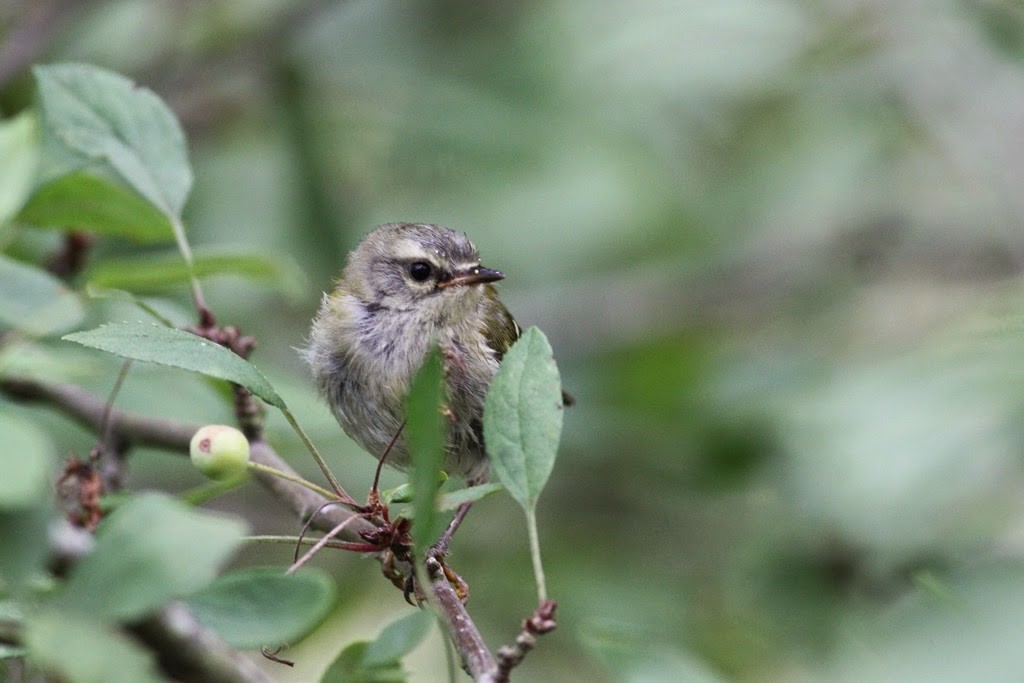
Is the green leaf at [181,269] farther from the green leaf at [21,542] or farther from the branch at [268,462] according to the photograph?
the green leaf at [21,542]

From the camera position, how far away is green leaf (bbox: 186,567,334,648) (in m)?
1.40

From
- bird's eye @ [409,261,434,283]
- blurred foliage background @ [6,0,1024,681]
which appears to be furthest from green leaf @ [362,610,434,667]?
blurred foliage background @ [6,0,1024,681]

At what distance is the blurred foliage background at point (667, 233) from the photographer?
4535mm

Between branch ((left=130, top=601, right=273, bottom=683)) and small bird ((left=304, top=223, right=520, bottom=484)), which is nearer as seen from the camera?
branch ((left=130, top=601, right=273, bottom=683))

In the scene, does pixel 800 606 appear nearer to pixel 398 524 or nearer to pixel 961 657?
pixel 398 524

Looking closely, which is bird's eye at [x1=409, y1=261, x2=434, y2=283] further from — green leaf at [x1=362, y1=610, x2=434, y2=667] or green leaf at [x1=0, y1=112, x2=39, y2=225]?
green leaf at [x1=362, y1=610, x2=434, y2=667]

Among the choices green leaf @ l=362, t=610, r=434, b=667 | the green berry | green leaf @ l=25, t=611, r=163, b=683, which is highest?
the green berry

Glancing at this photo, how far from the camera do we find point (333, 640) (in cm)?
508

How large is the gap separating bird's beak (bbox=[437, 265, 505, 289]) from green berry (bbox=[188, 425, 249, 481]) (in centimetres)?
162

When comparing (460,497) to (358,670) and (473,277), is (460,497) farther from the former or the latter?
(473,277)

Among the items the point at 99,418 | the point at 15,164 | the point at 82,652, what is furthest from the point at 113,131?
the point at 82,652

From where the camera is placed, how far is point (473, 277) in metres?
3.50

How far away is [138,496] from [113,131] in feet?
3.31

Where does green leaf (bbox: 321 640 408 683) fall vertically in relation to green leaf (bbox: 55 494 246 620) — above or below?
above
